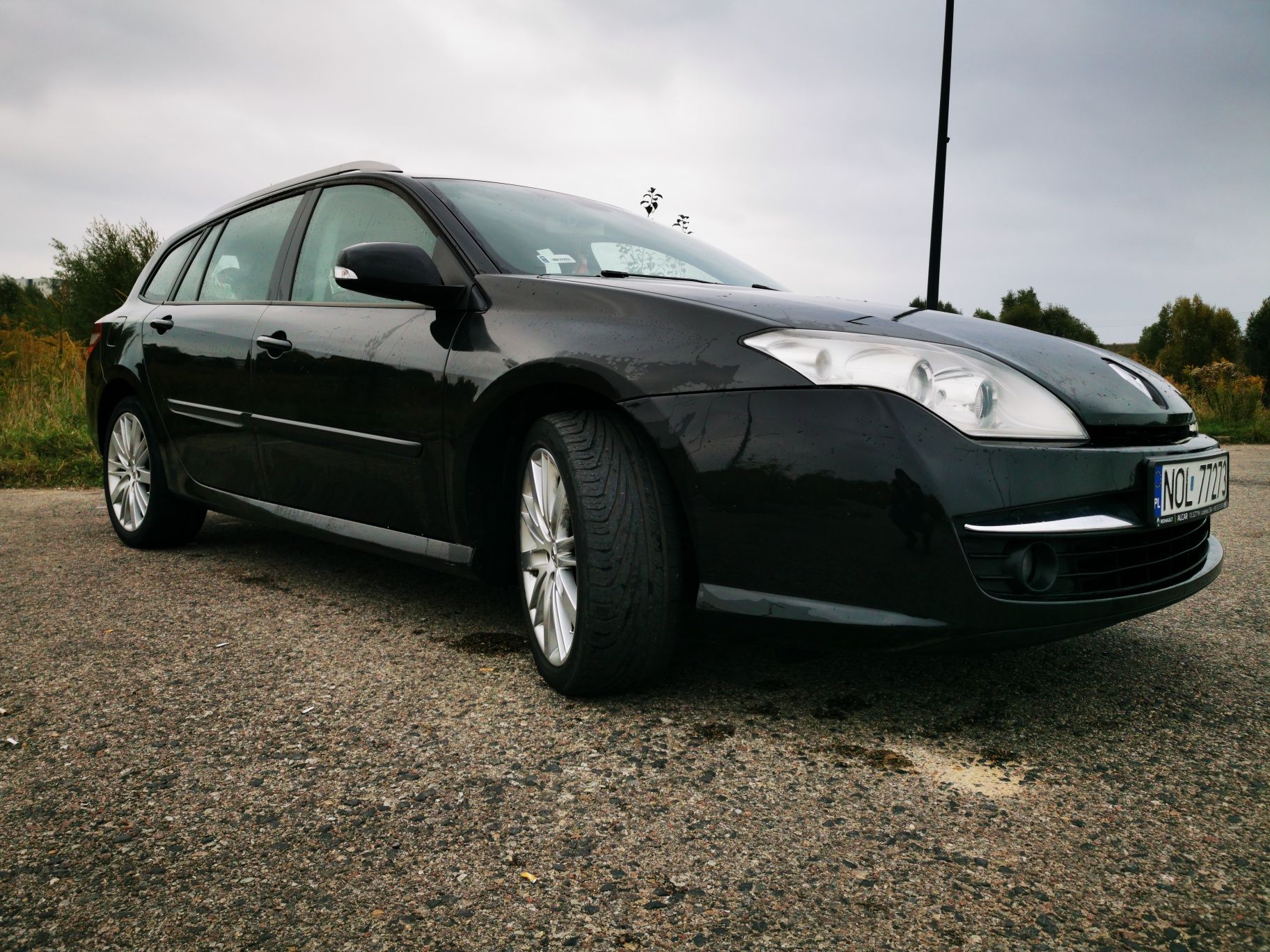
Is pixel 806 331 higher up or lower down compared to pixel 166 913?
higher up

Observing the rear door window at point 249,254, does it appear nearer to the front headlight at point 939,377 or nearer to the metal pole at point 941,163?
the front headlight at point 939,377

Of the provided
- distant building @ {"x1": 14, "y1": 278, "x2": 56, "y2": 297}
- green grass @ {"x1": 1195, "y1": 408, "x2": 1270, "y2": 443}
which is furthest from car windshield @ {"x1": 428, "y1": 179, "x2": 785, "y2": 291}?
distant building @ {"x1": 14, "y1": 278, "x2": 56, "y2": 297}

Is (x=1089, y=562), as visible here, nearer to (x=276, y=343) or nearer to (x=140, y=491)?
(x=276, y=343)

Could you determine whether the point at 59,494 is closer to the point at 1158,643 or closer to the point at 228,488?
the point at 228,488

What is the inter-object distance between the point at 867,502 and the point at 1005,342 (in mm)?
678

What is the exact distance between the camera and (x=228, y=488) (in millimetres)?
3695

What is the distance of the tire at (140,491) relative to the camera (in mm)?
4211

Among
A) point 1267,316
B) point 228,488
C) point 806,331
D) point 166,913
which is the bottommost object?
point 166,913

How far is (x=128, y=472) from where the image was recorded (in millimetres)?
4402

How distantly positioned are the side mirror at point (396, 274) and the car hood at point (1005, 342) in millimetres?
524

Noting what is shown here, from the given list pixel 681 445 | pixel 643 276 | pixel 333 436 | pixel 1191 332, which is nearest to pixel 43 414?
pixel 333 436

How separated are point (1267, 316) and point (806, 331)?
59.8m

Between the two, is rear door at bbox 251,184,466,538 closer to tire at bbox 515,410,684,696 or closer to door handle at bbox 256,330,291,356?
door handle at bbox 256,330,291,356

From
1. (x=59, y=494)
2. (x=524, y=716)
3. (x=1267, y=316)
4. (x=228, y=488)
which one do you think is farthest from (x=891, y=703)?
(x=1267, y=316)
